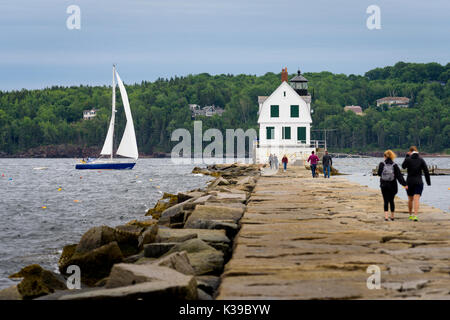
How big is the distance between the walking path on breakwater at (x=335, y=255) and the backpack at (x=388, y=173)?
0.86m

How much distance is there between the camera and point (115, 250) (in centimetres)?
1074

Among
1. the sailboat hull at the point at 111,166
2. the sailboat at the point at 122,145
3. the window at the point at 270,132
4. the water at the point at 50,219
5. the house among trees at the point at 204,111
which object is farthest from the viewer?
the house among trees at the point at 204,111

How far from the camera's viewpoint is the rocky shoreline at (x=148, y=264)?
6555 millimetres

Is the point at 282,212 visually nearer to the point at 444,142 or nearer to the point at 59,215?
the point at 59,215

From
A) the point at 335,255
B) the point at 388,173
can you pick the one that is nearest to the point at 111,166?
the point at 388,173

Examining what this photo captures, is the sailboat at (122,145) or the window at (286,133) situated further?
the sailboat at (122,145)

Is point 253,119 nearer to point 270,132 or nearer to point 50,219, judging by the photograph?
point 270,132

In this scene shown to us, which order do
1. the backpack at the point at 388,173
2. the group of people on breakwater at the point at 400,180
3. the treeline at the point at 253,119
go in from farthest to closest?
1. the treeline at the point at 253,119
2. the backpack at the point at 388,173
3. the group of people on breakwater at the point at 400,180

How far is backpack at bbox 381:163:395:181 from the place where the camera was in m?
13.5

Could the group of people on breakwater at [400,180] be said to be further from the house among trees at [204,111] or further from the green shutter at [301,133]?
the house among trees at [204,111]

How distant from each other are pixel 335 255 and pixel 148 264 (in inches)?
105

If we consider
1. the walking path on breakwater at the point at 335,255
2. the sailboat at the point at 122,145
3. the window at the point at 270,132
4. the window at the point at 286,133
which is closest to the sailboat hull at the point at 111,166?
the sailboat at the point at 122,145

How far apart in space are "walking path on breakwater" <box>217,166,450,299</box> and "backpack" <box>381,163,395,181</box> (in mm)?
861
